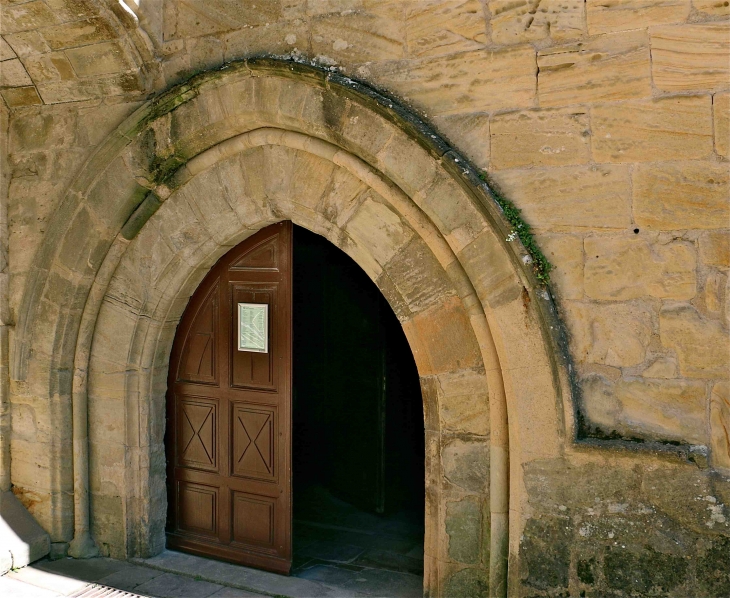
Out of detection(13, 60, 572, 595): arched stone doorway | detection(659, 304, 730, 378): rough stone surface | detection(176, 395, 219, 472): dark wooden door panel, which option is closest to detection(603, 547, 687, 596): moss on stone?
detection(13, 60, 572, 595): arched stone doorway

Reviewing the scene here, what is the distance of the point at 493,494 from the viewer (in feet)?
10.6

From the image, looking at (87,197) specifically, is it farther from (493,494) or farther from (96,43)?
(493,494)

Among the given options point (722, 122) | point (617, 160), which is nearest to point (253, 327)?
point (617, 160)

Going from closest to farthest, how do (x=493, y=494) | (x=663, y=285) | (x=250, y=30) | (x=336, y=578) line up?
(x=663, y=285) → (x=493, y=494) → (x=250, y=30) → (x=336, y=578)

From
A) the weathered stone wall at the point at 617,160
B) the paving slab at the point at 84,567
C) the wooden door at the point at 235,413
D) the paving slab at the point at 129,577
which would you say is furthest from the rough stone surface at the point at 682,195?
the paving slab at the point at 84,567

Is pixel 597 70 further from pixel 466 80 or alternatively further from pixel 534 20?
pixel 466 80

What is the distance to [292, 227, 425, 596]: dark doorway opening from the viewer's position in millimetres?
5203

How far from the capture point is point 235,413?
13.7 ft

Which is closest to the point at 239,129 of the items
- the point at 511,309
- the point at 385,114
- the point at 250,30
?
the point at 250,30

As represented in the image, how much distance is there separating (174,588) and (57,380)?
4.48 ft

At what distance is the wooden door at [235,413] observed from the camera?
4023 millimetres

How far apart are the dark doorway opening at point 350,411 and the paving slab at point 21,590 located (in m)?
1.53

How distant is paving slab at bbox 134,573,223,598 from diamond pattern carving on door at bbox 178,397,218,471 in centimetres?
62

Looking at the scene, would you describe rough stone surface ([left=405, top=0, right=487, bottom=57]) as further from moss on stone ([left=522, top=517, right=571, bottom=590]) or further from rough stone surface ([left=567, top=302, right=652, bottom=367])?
moss on stone ([left=522, top=517, right=571, bottom=590])
